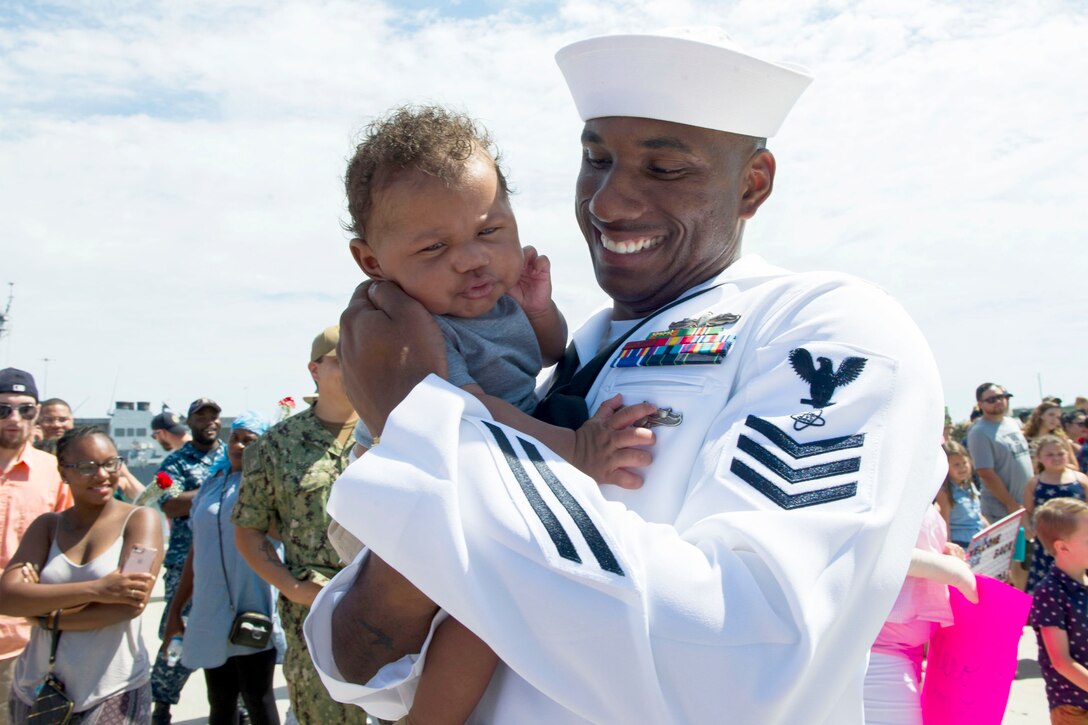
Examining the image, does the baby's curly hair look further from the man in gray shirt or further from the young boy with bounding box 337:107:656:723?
the man in gray shirt

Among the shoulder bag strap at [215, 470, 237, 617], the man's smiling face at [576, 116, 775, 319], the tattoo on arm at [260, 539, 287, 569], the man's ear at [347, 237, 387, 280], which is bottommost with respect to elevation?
the shoulder bag strap at [215, 470, 237, 617]

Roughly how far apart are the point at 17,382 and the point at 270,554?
2.10 metres

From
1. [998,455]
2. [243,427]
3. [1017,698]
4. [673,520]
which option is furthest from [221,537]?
[998,455]

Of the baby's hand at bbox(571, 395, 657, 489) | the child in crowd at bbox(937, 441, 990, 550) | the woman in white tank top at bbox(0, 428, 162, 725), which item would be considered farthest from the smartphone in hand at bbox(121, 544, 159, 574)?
the child in crowd at bbox(937, 441, 990, 550)

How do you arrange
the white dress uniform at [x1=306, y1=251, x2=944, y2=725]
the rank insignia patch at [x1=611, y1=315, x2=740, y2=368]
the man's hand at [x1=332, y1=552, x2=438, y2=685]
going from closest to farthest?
the white dress uniform at [x1=306, y1=251, x2=944, y2=725]
the man's hand at [x1=332, y1=552, x2=438, y2=685]
the rank insignia patch at [x1=611, y1=315, x2=740, y2=368]

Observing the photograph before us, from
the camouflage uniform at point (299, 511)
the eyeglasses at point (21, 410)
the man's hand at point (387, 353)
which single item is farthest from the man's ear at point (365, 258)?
the eyeglasses at point (21, 410)

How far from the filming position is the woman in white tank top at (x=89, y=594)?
173 inches

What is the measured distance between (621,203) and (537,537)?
3.14ft

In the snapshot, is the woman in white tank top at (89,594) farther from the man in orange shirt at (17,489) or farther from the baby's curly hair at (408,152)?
the baby's curly hair at (408,152)

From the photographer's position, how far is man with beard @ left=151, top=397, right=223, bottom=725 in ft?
19.6

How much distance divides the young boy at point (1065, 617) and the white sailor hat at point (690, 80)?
358cm

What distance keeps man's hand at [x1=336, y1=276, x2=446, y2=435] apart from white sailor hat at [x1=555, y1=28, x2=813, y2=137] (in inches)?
24.7

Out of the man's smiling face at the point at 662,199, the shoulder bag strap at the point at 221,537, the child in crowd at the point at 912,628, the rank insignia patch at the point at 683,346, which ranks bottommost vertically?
the shoulder bag strap at the point at 221,537

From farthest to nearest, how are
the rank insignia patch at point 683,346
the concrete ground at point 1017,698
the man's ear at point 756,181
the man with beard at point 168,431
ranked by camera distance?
the man with beard at point 168,431 → the concrete ground at point 1017,698 → the man's ear at point 756,181 → the rank insignia patch at point 683,346
